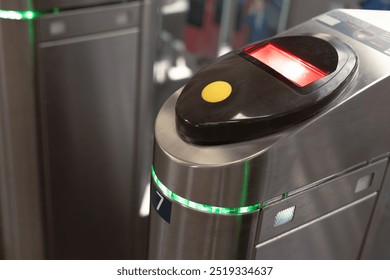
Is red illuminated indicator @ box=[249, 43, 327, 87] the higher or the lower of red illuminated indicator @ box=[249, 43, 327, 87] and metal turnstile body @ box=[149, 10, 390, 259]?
the higher

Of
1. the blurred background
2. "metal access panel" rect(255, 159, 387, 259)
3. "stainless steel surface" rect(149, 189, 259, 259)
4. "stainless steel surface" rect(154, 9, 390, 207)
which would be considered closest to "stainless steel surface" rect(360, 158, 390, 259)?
"metal access panel" rect(255, 159, 387, 259)

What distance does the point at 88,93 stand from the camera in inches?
57.4

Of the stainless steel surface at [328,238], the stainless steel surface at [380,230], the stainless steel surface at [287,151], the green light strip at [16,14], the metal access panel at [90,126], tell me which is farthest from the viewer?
the metal access panel at [90,126]

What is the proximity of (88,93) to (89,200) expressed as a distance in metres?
0.30

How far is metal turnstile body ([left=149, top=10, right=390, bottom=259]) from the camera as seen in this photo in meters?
0.86

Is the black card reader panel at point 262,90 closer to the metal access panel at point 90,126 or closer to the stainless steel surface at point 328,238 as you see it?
the stainless steel surface at point 328,238

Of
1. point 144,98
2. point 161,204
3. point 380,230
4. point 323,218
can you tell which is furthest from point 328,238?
point 144,98

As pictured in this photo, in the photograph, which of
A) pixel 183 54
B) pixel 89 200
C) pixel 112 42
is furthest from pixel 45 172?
pixel 183 54

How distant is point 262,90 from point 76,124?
27.3 inches

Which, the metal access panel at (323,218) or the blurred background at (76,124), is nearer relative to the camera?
the metal access panel at (323,218)

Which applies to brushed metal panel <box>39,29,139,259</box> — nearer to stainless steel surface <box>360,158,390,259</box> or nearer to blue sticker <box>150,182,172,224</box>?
blue sticker <box>150,182,172,224</box>

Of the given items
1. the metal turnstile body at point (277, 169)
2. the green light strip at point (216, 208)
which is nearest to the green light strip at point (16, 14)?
the metal turnstile body at point (277, 169)

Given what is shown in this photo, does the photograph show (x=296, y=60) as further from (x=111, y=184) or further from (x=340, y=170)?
(x=111, y=184)

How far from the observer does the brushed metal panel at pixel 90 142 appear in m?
1.41
